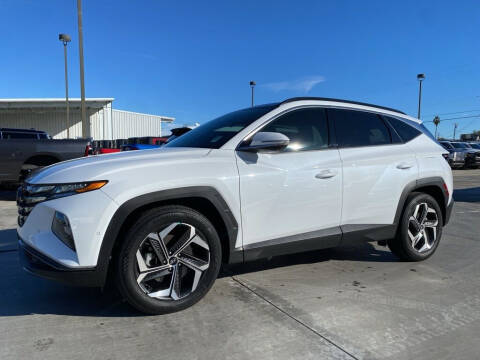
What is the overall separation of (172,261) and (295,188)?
121 cm

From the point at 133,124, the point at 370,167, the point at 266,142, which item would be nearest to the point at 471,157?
the point at 370,167

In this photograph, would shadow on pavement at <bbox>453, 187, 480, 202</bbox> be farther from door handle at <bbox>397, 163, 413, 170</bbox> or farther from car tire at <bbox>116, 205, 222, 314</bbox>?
car tire at <bbox>116, 205, 222, 314</bbox>

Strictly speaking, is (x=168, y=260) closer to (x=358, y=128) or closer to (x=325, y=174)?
(x=325, y=174)

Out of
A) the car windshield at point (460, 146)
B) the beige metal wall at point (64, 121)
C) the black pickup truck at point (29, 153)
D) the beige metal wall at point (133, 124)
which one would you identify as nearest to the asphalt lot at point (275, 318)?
the black pickup truck at point (29, 153)

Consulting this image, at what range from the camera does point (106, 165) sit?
276 centimetres

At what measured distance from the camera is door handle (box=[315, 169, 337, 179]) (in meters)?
3.38

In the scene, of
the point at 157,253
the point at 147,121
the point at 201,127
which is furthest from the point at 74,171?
the point at 147,121

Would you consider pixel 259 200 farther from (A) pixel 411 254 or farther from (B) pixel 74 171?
(A) pixel 411 254

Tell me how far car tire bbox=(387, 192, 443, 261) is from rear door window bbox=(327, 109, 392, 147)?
784 mm

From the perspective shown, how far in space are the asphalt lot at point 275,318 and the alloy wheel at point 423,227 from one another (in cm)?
25

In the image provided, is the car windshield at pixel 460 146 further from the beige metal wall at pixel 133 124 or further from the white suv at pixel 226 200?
the beige metal wall at pixel 133 124

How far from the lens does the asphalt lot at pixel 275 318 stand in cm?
242

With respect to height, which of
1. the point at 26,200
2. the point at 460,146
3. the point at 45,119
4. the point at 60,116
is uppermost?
the point at 60,116

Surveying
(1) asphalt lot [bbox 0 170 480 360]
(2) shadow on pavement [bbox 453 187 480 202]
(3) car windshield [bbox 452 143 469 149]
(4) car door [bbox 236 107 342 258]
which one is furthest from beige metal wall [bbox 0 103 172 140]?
(4) car door [bbox 236 107 342 258]
